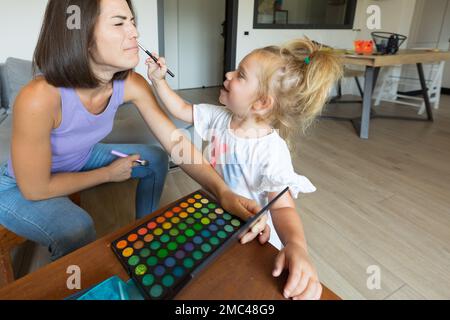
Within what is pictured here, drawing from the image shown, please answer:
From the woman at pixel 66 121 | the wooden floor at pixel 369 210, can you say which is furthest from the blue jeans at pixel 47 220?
the wooden floor at pixel 369 210

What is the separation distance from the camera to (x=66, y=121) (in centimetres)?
75

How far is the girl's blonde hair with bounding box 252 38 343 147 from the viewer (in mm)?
688

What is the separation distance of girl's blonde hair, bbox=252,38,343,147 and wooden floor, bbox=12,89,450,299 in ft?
2.26

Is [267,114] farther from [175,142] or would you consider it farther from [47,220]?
[47,220]

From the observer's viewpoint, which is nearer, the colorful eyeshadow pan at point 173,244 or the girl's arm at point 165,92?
the colorful eyeshadow pan at point 173,244

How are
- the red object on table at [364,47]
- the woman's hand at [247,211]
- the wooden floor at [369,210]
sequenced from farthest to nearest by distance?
the red object on table at [364,47]
the wooden floor at [369,210]
the woman's hand at [247,211]

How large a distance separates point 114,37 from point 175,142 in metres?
0.30

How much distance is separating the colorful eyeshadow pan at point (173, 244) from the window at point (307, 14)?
335cm

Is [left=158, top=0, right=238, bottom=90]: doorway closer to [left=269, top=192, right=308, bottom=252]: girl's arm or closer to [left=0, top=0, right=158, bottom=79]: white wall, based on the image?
[left=0, top=0, right=158, bottom=79]: white wall

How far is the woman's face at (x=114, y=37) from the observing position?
0.66 metres

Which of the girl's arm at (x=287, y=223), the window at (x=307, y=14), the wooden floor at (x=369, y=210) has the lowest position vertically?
the wooden floor at (x=369, y=210)

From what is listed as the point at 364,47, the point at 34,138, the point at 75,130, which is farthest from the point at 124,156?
the point at 364,47

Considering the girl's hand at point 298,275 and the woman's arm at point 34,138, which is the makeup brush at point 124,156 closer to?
the woman's arm at point 34,138

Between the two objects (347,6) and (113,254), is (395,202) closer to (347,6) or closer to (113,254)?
(113,254)
